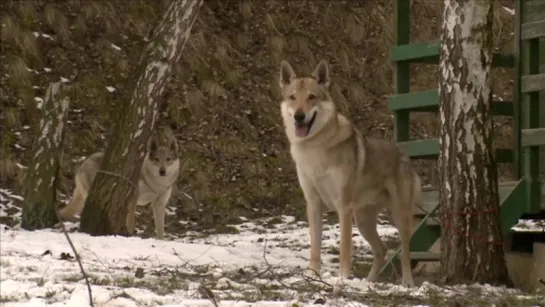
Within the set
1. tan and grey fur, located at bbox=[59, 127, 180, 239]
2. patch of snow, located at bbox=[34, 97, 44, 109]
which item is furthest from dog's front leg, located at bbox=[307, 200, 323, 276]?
patch of snow, located at bbox=[34, 97, 44, 109]

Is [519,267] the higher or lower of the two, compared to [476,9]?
lower

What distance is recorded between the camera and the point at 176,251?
32.6ft

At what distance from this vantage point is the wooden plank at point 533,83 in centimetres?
833

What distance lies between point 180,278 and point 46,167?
15.5 feet

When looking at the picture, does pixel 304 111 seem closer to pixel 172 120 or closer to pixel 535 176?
pixel 535 176

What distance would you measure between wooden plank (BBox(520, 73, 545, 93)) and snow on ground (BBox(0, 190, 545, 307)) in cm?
193

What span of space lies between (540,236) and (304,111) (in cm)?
262

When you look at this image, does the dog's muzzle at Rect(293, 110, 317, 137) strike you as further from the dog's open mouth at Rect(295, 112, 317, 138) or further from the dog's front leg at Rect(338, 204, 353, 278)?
the dog's front leg at Rect(338, 204, 353, 278)

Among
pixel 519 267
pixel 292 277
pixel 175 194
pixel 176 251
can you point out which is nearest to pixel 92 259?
pixel 176 251

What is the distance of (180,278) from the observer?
7.55 m

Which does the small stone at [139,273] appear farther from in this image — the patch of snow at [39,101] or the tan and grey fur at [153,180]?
the patch of snow at [39,101]

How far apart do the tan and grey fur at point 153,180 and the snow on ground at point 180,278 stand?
3.23 ft

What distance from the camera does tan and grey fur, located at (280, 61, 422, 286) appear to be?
8.65 meters

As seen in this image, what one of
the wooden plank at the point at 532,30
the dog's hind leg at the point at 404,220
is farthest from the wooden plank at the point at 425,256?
the wooden plank at the point at 532,30
